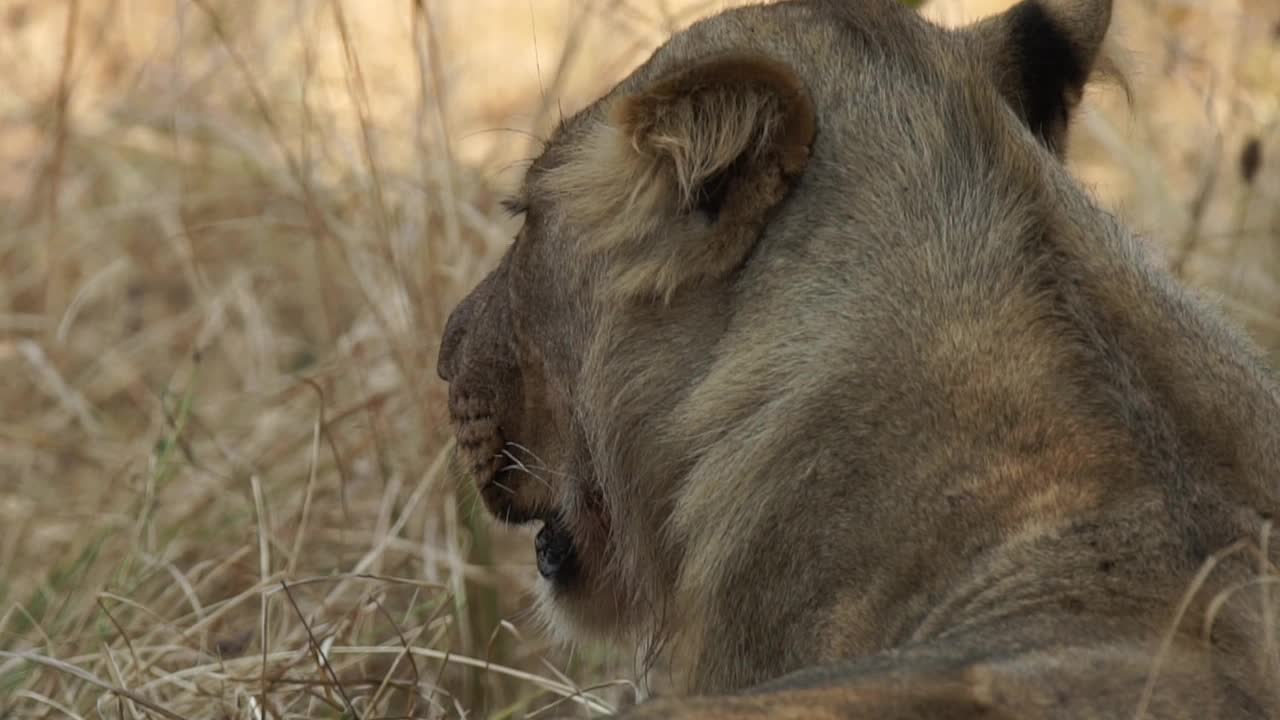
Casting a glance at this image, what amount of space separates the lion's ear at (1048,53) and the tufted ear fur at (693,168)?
0.43m

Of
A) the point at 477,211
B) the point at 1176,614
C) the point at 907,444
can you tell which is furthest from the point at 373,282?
the point at 1176,614

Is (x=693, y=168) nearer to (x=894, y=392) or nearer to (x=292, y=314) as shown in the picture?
(x=894, y=392)

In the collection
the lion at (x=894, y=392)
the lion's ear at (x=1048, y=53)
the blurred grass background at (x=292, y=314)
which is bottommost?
the blurred grass background at (x=292, y=314)

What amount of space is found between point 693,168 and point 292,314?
12.8ft

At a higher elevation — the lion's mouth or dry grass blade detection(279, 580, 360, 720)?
the lion's mouth

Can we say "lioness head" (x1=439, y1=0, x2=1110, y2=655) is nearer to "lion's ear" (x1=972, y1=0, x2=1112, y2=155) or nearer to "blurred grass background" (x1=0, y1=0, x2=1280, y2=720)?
"lion's ear" (x1=972, y1=0, x2=1112, y2=155)

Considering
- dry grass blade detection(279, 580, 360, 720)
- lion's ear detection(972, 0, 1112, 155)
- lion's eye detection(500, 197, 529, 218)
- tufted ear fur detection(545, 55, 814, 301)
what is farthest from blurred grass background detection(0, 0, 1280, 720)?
tufted ear fur detection(545, 55, 814, 301)

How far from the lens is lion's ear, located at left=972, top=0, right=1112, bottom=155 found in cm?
274

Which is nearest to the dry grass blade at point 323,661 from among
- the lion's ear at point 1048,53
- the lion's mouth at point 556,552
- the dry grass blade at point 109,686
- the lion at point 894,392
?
the dry grass blade at point 109,686

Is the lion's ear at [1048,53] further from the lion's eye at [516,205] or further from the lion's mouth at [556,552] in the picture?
the lion's mouth at [556,552]

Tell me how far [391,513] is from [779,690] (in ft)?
8.37

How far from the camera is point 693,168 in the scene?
7.86ft

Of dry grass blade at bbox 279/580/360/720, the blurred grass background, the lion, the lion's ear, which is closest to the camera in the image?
the lion

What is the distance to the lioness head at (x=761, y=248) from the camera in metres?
2.33
